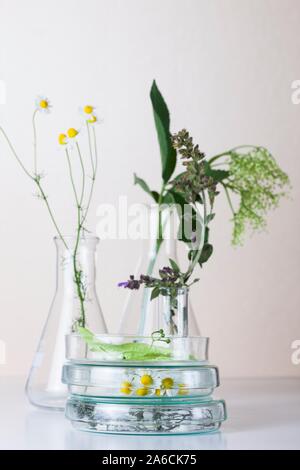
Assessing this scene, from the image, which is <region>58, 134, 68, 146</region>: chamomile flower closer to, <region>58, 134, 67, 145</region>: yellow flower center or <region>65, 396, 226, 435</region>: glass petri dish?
<region>58, 134, 67, 145</region>: yellow flower center

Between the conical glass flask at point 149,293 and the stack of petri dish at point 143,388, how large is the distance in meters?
0.10

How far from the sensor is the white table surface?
71cm

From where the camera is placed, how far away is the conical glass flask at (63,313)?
38.9 inches

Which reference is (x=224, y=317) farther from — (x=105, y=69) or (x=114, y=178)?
(x=105, y=69)

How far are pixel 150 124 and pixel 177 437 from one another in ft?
4.33

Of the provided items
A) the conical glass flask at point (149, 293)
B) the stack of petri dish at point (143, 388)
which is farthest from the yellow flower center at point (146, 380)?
the conical glass flask at point (149, 293)

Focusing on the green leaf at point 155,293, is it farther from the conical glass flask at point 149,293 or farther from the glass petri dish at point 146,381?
the glass petri dish at point 146,381

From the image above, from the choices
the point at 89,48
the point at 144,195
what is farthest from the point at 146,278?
the point at 89,48

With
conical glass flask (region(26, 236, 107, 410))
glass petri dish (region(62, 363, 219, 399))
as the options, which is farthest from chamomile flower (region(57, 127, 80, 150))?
glass petri dish (region(62, 363, 219, 399))

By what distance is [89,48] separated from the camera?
77.5 inches

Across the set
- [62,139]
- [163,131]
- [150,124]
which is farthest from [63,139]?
[150,124]

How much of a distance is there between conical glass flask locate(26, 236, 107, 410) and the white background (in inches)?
35.5
